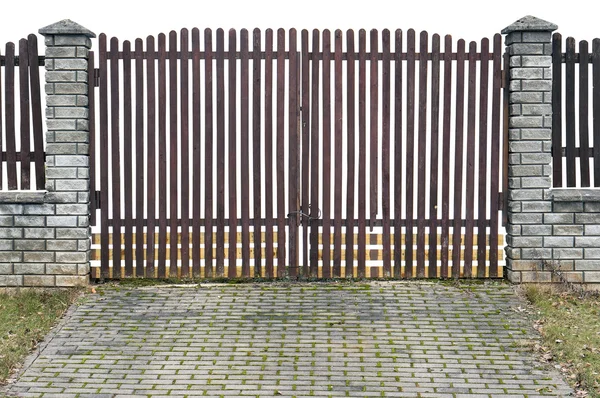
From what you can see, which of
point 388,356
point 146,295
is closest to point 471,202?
point 388,356

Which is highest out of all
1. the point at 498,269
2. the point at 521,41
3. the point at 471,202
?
the point at 521,41

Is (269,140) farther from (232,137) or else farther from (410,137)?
(410,137)

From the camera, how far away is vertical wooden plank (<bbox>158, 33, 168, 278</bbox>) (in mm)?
10375

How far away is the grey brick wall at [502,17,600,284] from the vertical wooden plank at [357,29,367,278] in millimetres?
1818

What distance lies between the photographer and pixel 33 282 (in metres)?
10.4

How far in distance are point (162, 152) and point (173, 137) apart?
24cm

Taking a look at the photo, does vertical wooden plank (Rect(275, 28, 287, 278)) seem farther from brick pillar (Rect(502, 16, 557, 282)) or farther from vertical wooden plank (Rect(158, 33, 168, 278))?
brick pillar (Rect(502, 16, 557, 282))

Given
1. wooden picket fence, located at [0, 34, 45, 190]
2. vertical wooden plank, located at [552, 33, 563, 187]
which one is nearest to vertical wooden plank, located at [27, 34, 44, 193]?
wooden picket fence, located at [0, 34, 45, 190]

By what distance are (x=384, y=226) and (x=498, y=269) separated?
1613 mm

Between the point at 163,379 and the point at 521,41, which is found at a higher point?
the point at 521,41

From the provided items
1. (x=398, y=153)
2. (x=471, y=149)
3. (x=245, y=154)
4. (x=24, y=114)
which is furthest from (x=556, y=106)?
(x=24, y=114)

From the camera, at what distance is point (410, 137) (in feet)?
34.3

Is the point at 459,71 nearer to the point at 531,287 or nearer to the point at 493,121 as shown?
the point at 493,121

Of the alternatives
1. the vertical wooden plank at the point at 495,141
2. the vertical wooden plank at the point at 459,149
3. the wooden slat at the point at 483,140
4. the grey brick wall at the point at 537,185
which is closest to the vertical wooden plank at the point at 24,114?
the vertical wooden plank at the point at 459,149
